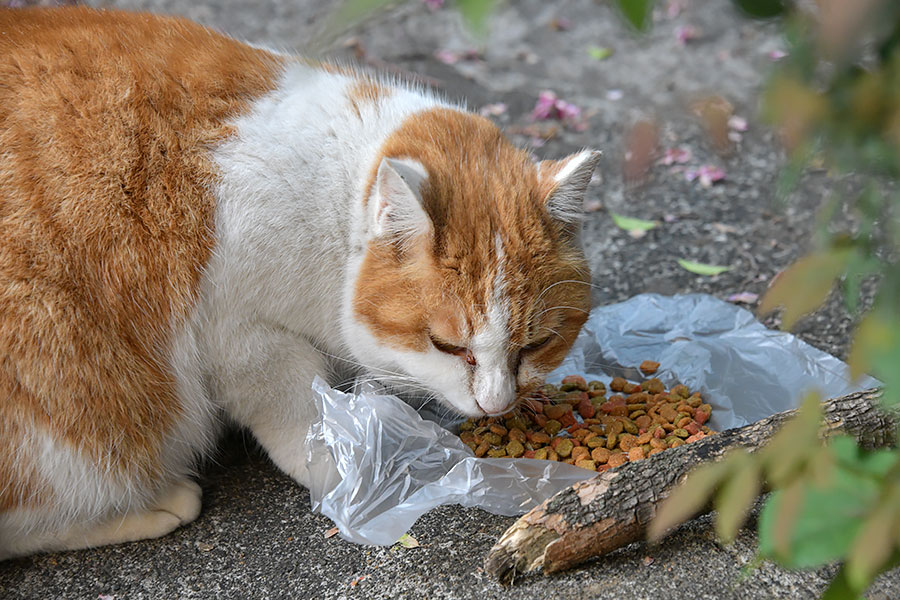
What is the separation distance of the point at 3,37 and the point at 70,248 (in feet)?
1.72

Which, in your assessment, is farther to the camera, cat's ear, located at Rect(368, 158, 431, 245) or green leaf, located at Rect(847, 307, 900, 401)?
cat's ear, located at Rect(368, 158, 431, 245)

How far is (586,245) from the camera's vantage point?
293 cm

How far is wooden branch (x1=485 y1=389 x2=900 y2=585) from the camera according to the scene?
151 centimetres

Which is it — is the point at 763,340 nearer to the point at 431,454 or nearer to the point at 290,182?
the point at 431,454

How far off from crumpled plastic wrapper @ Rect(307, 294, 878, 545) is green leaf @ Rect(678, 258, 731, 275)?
0.43 metres

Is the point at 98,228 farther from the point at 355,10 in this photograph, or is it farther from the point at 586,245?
the point at 586,245

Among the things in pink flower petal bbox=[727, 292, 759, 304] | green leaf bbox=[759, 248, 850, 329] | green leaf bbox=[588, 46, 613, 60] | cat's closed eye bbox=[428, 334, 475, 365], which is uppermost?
green leaf bbox=[759, 248, 850, 329]

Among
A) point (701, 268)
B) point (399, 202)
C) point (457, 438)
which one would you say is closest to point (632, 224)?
point (701, 268)

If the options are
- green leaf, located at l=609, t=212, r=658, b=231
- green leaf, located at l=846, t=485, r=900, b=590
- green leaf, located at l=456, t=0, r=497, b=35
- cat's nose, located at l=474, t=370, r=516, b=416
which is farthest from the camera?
green leaf, located at l=609, t=212, r=658, b=231

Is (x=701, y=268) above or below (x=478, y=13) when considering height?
below

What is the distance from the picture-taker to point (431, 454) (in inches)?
73.9

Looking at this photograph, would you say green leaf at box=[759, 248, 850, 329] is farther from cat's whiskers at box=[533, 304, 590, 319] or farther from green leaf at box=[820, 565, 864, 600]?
cat's whiskers at box=[533, 304, 590, 319]

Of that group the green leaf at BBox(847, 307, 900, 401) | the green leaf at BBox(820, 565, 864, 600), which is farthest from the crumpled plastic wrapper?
the green leaf at BBox(847, 307, 900, 401)

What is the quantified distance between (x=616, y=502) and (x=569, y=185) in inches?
26.3
